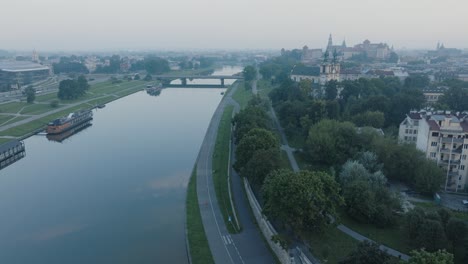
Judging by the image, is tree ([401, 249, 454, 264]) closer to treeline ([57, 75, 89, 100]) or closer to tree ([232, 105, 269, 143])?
tree ([232, 105, 269, 143])

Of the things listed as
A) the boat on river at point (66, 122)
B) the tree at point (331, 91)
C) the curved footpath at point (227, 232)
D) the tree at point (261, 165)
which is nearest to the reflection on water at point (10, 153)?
the boat on river at point (66, 122)

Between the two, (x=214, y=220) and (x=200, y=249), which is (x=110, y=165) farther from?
(x=200, y=249)

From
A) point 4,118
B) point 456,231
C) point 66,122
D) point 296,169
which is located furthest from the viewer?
point 4,118

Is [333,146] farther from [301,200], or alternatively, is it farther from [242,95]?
[242,95]

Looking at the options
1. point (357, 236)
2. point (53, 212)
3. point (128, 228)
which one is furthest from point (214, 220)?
point (53, 212)

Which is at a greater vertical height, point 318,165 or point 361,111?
point 361,111

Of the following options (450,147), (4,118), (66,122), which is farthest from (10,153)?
(450,147)

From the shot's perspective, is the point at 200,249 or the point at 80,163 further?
the point at 80,163
